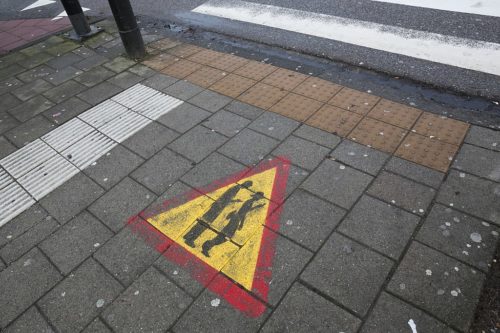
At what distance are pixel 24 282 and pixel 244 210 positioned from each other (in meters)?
1.99

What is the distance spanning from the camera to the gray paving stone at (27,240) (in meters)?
3.33

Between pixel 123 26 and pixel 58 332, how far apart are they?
4.78 metres

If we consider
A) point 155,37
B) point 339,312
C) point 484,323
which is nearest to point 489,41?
point 484,323

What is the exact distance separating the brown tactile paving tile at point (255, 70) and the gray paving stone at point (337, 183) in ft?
7.33

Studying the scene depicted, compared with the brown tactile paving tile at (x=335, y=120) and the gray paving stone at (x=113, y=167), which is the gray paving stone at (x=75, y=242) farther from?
the brown tactile paving tile at (x=335, y=120)

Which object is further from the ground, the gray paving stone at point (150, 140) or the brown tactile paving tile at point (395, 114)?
the gray paving stone at point (150, 140)

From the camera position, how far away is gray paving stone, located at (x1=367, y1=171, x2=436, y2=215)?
3.39 meters

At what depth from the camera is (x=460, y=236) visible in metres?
3.09

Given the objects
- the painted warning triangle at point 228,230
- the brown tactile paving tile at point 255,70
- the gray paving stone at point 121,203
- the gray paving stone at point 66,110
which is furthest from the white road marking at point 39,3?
the painted warning triangle at point 228,230

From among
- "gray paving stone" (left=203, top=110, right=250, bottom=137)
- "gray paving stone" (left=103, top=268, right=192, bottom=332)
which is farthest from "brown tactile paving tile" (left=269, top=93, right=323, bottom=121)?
"gray paving stone" (left=103, top=268, right=192, bottom=332)

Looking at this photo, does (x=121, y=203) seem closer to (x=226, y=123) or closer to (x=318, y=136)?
(x=226, y=123)

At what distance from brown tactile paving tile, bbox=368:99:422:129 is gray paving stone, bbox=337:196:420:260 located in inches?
54.7

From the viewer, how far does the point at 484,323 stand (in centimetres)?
255

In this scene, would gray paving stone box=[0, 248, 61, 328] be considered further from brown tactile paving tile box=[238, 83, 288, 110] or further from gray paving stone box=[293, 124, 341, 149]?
brown tactile paving tile box=[238, 83, 288, 110]
